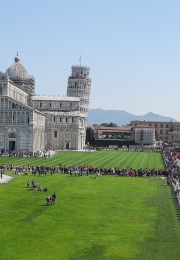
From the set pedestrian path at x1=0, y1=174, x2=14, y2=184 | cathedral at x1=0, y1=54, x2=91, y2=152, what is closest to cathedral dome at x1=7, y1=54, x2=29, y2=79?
cathedral at x1=0, y1=54, x2=91, y2=152

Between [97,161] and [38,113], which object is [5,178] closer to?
[97,161]

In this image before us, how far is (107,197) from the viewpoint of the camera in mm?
37531

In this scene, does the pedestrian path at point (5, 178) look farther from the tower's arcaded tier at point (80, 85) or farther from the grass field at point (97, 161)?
the tower's arcaded tier at point (80, 85)

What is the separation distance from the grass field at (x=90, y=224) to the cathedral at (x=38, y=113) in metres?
46.6

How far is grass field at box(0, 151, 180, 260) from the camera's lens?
885 inches

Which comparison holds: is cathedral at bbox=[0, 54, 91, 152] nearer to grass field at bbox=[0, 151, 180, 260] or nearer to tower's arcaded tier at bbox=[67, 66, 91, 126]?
tower's arcaded tier at bbox=[67, 66, 91, 126]

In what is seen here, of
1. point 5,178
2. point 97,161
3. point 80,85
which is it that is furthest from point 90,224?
point 80,85

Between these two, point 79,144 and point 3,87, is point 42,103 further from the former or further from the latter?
point 3,87

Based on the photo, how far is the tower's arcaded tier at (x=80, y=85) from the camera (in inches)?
5340

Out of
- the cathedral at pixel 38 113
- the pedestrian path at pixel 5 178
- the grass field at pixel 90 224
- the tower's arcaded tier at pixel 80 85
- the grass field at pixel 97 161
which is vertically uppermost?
the tower's arcaded tier at pixel 80 85

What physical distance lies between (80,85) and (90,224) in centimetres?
11034

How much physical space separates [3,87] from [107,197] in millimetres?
55613

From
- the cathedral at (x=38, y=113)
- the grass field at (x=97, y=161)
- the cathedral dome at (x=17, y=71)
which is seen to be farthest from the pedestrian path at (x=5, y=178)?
the cathedral dome at (x=17, y=71)

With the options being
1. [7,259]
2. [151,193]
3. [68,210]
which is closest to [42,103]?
[151,193]
